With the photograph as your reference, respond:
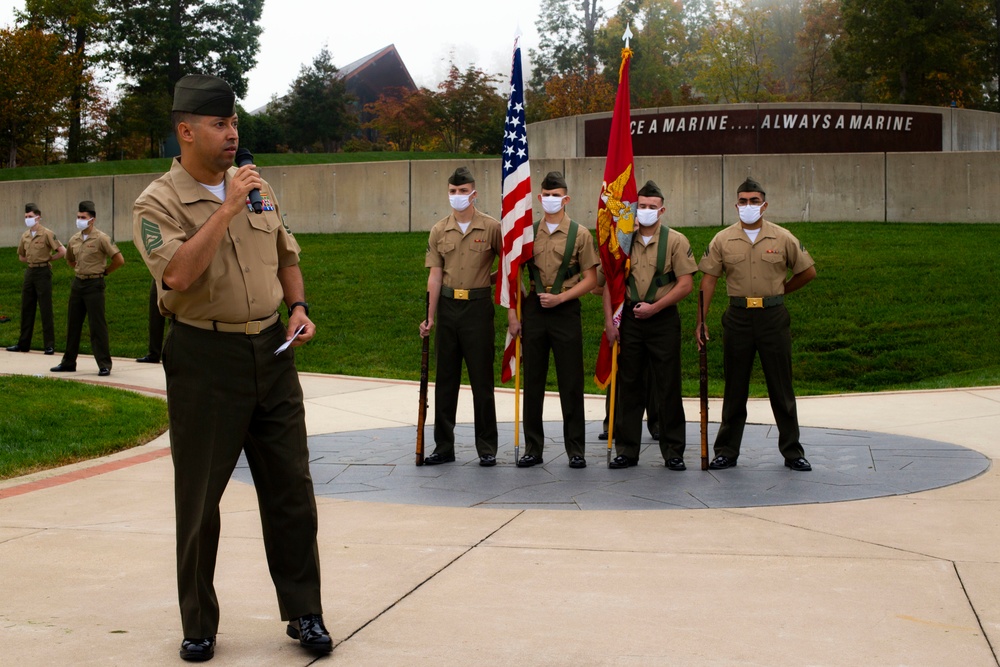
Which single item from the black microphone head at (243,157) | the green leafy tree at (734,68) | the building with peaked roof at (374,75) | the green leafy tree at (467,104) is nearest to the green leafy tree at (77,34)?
the green leafy tree at (467,104)

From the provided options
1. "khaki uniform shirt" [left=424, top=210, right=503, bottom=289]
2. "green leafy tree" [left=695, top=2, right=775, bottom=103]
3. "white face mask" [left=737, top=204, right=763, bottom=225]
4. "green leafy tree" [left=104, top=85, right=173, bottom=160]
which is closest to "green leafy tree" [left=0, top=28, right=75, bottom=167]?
"green leafy tree" [left=104, top=85, right=173, bottom=160]

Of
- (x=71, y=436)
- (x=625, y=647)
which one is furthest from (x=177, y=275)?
(x=71, y=436)

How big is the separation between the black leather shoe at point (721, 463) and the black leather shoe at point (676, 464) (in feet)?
0.67

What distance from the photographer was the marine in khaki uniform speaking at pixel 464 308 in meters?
8.89

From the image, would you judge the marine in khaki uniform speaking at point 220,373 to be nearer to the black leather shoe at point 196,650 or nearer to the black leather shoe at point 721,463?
the black leather shoe at point 196,650

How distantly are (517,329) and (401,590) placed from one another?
13.0 ft

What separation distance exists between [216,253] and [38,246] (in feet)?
43.6

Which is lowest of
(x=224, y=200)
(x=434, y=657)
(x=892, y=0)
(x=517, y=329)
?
(x=434, y=657)

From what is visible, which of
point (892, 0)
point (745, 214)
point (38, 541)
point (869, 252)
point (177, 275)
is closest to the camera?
point (177, 275)

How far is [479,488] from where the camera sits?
781 centimetres

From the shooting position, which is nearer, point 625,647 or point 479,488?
point 625,647

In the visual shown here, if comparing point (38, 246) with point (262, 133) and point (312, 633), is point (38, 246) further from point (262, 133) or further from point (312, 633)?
point (262, 133)

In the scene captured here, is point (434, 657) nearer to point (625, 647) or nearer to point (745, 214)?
point (625, 647)

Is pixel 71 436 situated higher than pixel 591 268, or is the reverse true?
pixel 591 268
